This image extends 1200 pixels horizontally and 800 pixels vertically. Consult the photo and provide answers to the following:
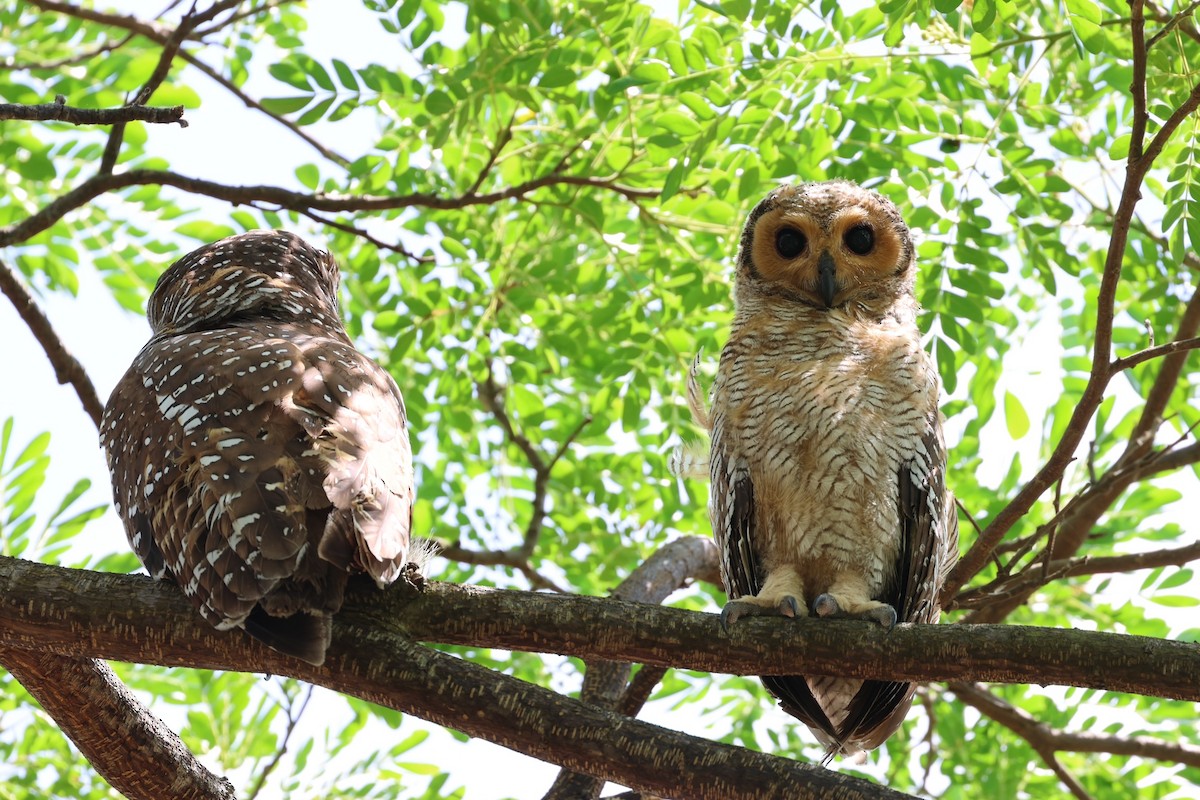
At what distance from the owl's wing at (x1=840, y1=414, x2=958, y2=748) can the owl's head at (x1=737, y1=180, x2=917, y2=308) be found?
608 millimetres

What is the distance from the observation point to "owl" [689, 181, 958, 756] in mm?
3189

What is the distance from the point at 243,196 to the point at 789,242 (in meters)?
1.98

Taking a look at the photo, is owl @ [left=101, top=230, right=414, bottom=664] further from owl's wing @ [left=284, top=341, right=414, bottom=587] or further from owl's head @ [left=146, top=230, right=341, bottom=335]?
owl's head @ [left=146, top=230, right=341, bottom=335]

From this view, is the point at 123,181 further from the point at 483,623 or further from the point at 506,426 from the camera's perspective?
the point at 483,623

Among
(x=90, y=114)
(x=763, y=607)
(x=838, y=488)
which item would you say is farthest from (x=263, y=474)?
(x=838, y=488)

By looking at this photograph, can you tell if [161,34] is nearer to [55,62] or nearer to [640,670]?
[55,62]

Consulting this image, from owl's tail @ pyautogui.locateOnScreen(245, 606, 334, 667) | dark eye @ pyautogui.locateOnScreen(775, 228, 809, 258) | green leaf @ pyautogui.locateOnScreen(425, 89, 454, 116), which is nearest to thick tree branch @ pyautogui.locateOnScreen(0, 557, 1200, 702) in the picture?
owl's tail @ pyautogui.locateOnScreen(245, 606, 334, 667)

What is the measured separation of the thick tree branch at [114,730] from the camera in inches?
104

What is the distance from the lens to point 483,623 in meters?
2.43

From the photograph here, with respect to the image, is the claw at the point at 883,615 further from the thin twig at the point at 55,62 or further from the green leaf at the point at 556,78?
the thin twig at the point at 55,62

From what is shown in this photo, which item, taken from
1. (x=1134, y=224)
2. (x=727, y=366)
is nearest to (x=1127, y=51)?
(x=1134, y=224)

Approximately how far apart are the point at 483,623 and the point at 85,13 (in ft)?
12.3

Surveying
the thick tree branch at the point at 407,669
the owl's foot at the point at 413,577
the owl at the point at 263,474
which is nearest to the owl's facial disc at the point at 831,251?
the owl at the point at 263,474

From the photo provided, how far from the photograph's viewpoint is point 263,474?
245cm
